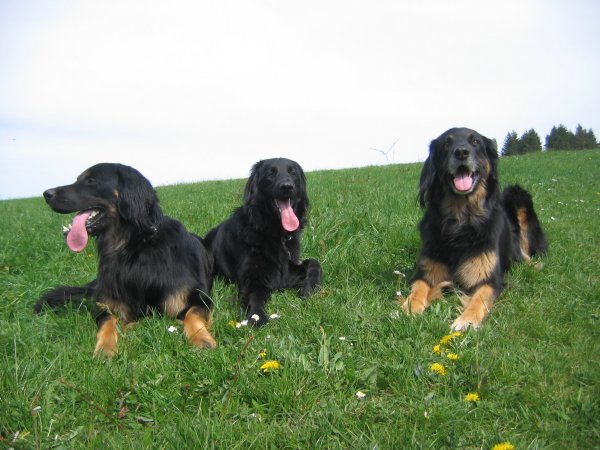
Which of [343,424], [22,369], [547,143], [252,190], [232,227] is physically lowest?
[343,424]

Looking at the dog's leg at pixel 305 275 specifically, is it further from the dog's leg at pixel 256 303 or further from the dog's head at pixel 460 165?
the dog's head at pixel 460 165

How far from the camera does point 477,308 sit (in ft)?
11.5

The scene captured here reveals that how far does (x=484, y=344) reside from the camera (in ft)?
9.60

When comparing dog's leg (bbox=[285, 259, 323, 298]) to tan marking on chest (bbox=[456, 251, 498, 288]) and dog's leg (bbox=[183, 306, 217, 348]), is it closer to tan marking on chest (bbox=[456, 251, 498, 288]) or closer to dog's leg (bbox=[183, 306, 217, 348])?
dog's leg (bbox=[183, 306, 217, 348])

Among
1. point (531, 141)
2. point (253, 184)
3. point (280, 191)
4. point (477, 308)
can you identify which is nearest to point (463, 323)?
point (477, 308)

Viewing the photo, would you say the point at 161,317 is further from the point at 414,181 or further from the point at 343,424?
the point at 414,181

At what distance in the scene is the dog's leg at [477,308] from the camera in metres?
3.34

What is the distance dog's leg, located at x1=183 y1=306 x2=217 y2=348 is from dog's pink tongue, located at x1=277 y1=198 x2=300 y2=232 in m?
1.21

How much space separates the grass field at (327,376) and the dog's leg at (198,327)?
10 cm

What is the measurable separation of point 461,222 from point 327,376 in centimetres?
225

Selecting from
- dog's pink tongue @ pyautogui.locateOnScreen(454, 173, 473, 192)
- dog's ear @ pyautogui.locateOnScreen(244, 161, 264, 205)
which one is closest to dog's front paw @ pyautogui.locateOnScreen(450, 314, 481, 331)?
dog's pink tongue @ pyautogui.locateOnScreen(454, 173, 473, 192)

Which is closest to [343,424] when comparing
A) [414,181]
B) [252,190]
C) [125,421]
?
[125,421]

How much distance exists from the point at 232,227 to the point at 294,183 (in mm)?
894

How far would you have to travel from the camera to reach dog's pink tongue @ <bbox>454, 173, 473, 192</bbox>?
407 centimetres
